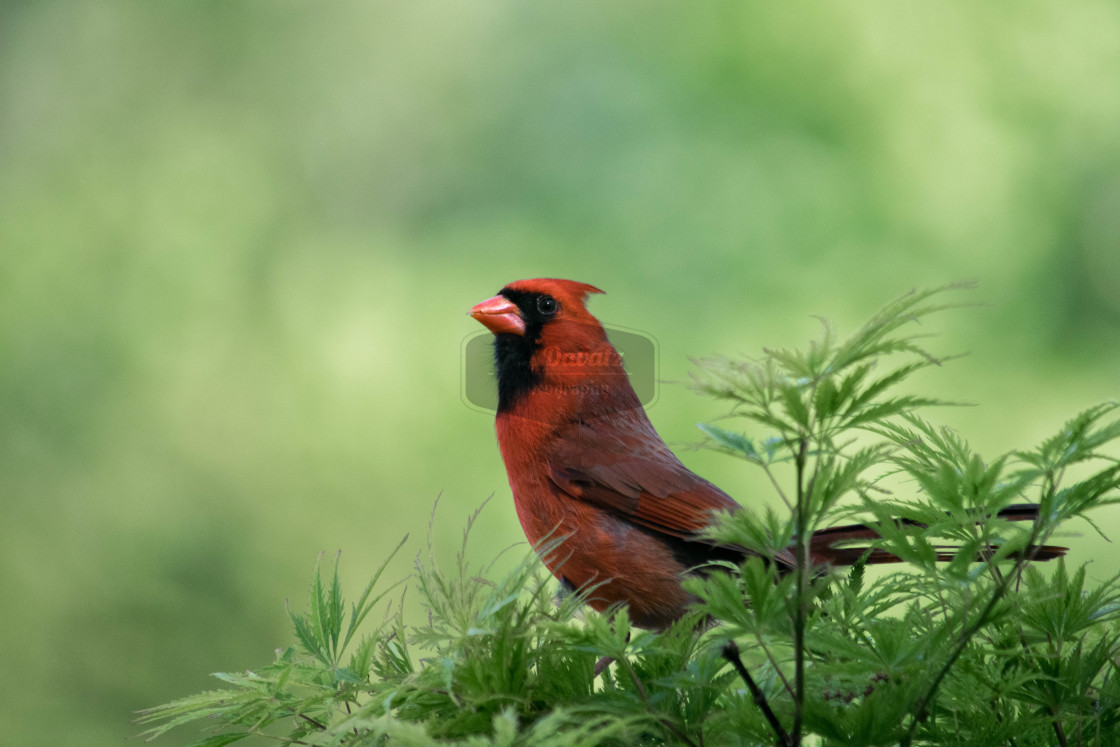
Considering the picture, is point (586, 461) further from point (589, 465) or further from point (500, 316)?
point (500, 316)

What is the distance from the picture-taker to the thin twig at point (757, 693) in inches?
21.8

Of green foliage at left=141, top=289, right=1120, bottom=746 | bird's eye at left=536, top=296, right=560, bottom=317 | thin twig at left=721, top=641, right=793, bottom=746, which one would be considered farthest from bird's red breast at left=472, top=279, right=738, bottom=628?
thin twig at left=721, top=641, right=793, bottom=746

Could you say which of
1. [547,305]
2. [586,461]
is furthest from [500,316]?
[586,461]

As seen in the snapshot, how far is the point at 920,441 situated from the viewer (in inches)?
30.9

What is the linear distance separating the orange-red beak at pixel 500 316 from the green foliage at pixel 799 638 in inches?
24.4

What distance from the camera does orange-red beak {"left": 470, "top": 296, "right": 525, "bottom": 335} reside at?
4.52 feet

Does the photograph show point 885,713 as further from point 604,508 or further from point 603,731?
point 604,508

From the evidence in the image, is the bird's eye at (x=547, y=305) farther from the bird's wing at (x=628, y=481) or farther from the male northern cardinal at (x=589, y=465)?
the bird's wing at (x=628, y=481)

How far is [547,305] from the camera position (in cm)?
142

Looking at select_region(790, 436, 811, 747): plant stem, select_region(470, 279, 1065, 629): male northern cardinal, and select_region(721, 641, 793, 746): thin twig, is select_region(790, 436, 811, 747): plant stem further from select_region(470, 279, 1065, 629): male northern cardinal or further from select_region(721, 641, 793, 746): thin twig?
select_region(470, 279, 1065, 629): male northern cardinal

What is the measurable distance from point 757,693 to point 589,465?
2.65ft

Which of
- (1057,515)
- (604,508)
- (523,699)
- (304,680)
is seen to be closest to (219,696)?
(304,680)

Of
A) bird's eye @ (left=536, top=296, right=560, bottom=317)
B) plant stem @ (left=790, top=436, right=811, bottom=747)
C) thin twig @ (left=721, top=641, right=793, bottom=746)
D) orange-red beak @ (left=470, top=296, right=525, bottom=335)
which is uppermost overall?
bird's eye @ (left=536, top=296, right=560, bottom=317)

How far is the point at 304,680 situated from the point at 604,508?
652 mm
